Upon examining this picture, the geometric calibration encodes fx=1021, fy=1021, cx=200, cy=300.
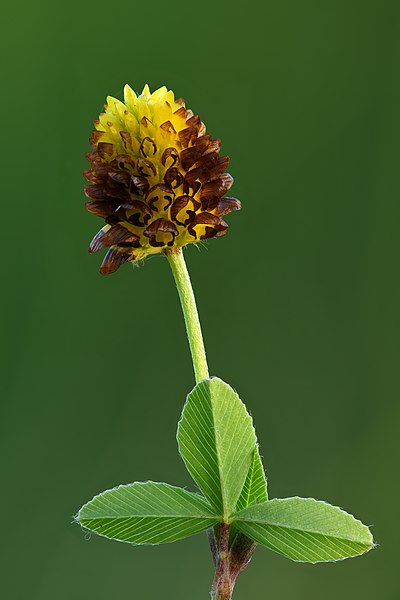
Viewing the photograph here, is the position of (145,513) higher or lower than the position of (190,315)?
lower

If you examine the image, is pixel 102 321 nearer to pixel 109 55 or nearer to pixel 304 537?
pixel 109 55


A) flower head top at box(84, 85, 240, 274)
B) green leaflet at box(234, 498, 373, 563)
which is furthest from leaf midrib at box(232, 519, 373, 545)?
flower head top at box(84, 85, 240, 274)

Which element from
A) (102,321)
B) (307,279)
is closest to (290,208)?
(307,279)

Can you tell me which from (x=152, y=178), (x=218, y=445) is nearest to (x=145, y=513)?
(x=218, y=445)

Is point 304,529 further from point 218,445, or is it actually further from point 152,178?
point 152,178

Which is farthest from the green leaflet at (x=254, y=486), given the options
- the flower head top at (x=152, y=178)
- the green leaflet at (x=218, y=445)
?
the flower head top at (x=152, y=178)

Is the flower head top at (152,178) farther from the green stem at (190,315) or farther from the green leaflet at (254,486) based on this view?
the green leaflet at (254,486)
